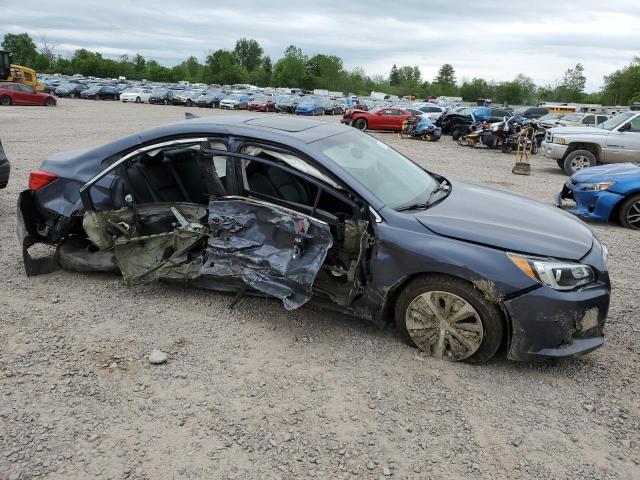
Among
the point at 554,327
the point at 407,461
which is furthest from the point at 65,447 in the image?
the point at 554,327

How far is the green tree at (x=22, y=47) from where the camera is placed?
10081cm

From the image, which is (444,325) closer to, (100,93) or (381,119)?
(381,119)

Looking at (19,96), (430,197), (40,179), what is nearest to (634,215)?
(430,197)

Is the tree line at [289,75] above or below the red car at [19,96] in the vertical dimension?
above

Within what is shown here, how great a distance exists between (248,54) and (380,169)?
14545cm

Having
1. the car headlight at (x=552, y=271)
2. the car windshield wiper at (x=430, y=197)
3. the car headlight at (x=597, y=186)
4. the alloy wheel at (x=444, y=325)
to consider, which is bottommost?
the alloy wheel at (x=444, y=325)

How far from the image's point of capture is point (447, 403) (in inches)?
119

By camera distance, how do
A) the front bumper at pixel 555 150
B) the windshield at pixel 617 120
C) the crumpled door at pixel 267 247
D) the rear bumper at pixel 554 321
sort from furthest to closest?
the front bumper at pixel 555 150, the windshield at pixel 617 120, the crumpled door at pixel 267 247, the rear bumper at pixel 554 321

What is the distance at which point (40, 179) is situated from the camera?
4527 millimetres

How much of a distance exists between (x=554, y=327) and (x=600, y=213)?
4.97 m

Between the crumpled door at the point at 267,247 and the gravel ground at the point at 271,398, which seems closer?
the gravel ground at the point at 271,398

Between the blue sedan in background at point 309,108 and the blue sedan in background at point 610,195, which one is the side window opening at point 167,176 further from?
the blue sedan in background at point 309,108

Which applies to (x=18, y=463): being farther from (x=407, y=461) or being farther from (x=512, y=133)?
(x=512, y=133)

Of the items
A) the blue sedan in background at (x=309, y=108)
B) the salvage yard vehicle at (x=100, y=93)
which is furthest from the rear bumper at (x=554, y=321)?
the salvage yard vehicle at (x=100, y=93)
